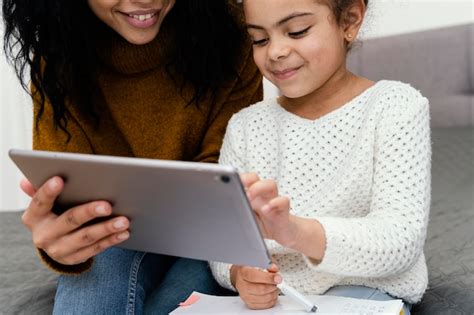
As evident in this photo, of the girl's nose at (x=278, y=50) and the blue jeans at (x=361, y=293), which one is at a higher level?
the girl's nose at (x=278, y=50)

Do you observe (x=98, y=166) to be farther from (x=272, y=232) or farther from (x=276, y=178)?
(x=276, y=178)

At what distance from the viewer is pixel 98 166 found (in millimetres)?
859

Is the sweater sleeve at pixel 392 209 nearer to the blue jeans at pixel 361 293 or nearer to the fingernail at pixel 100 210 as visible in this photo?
the blue jeans at pixel 361 293

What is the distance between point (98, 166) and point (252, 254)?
21 centimetres

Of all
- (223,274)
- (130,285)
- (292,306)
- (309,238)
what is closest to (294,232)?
(309,238)

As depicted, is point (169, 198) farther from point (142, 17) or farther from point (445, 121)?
point (445, 121)

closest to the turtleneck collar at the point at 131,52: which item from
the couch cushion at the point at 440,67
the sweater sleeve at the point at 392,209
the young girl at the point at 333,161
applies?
the young girl at the point at 333,161

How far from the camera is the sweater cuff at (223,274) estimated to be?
116cm

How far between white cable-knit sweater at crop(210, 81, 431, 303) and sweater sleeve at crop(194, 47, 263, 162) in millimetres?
197

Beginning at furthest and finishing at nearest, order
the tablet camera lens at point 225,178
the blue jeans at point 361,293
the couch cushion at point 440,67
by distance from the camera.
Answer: the couch cushion at point 440,67 < the blue jeans at point 361,293 < the tablet camera lens at point 225,178

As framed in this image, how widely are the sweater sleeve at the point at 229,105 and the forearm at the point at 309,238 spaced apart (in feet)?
1.63

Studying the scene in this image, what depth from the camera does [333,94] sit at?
1188 millimetres

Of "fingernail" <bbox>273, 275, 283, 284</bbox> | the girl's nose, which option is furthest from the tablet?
the girl's nose

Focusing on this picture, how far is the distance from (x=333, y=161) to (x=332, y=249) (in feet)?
0.69
